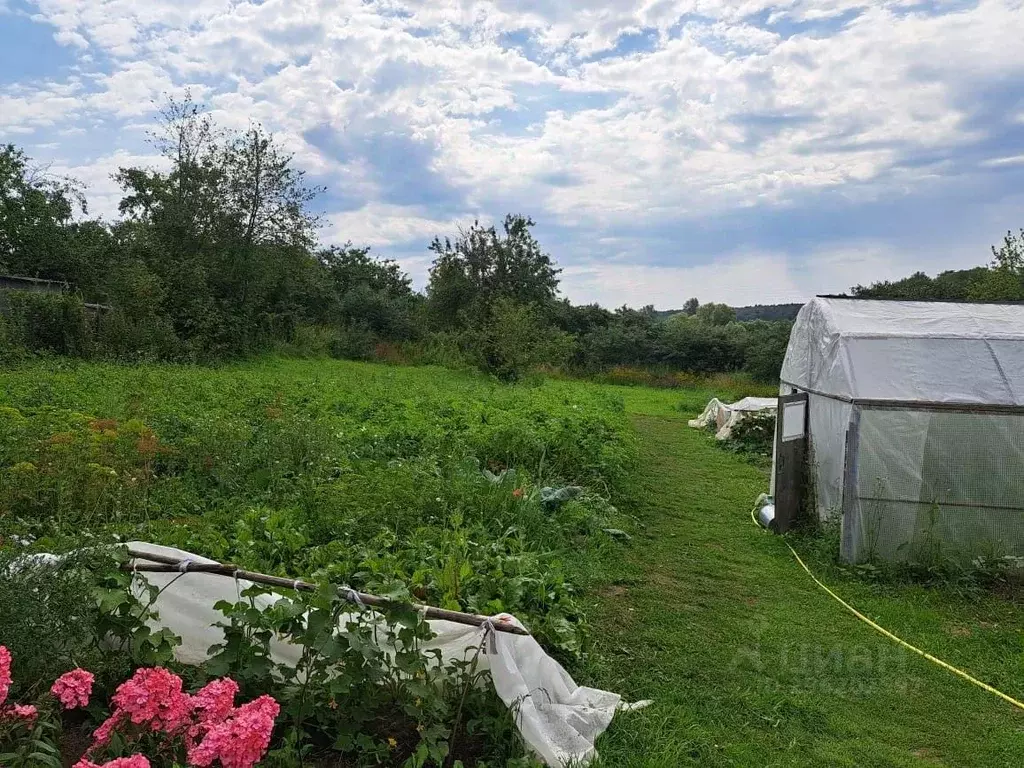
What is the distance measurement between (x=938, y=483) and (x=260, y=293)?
20.3m

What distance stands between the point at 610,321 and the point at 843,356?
31.1 metres

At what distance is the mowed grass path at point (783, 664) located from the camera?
328 cm

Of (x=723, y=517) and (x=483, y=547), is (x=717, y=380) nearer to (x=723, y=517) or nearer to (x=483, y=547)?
(x=723, y=517)

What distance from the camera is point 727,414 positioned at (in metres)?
13.7

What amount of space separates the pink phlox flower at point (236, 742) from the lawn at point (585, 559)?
909mm

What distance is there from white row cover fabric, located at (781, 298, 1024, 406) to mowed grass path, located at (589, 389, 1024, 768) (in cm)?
154

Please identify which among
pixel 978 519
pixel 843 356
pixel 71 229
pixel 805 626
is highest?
pixel 71 229

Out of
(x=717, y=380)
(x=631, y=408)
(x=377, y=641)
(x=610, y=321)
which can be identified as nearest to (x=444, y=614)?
(x=377, y=641)

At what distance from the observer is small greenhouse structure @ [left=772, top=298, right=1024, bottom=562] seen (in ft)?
18.6

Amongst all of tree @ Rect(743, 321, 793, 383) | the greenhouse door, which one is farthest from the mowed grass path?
tree @ Rect(743, 321, 793, 383)

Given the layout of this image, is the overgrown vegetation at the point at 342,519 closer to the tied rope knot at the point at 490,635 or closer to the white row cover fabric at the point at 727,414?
the tied rope knot at the point at 490,635

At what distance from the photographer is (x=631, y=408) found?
1894 centimetres

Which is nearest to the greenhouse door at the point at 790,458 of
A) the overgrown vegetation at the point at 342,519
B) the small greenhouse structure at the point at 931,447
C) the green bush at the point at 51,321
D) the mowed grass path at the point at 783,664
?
the mowed grass path at the point at 783,664

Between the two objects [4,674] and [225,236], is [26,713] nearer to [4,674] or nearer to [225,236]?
[4,674]
